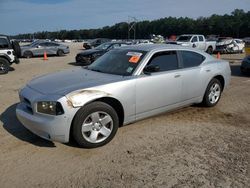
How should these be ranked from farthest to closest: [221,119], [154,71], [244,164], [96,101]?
1. [221,119]
2. [154,71]
3. [96,101]
4. [244,164]

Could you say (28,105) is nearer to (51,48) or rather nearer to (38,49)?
(38,49)

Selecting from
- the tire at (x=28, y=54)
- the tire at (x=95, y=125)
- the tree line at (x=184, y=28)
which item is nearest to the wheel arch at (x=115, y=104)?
the tire at (x=95, y=125)

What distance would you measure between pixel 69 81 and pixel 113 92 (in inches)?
31.0

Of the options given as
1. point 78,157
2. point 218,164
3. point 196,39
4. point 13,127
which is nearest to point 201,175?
point 218,164

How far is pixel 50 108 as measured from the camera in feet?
14.2

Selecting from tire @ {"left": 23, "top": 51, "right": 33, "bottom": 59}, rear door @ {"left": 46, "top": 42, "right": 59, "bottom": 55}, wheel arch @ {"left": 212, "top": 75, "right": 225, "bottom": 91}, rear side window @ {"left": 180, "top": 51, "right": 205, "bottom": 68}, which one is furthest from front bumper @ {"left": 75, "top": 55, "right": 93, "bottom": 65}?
rear side window @ {"left": 180, "top": 51, "right": 205, "bottom": 68}

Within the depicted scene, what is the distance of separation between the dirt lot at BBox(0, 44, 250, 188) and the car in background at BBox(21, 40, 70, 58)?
1939 centimetres

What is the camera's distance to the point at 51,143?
485 centimetres

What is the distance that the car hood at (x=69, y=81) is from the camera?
4581mm

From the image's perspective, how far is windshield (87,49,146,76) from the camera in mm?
5379

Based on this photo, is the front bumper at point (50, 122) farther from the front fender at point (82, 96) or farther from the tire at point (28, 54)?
the tire at point (28, 54)

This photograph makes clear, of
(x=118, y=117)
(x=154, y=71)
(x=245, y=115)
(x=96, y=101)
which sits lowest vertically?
(x=245, y=115)

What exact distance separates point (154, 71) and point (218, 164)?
2.02 meters

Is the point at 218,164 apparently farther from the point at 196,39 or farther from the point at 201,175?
the point at 196,39
